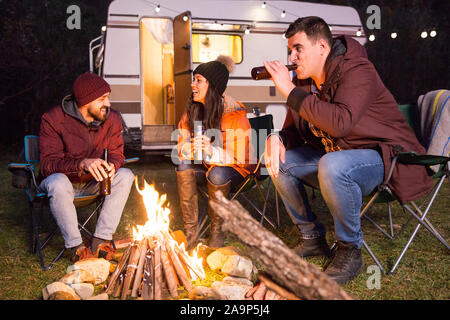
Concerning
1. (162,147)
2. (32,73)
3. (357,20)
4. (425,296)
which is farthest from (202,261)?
(32,73)

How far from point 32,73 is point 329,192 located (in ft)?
38.7

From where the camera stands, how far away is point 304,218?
9.32 feet

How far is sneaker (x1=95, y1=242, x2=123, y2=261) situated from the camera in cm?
279

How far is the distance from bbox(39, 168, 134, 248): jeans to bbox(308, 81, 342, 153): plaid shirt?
1348mm

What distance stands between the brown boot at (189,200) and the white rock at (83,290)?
38.1 inches

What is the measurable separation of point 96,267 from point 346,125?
1672 mm

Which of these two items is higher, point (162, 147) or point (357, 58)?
point (357, 58)

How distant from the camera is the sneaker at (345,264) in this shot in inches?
96.0

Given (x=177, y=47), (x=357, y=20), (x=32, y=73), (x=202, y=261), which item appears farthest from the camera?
(x=32, y=73)

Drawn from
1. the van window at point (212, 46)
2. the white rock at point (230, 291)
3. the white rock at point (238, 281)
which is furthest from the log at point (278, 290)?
the van window at point (212, 46)

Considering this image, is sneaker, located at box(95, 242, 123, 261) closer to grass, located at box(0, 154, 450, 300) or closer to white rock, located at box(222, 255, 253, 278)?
grass, located at box(0, 154, 450, 300)

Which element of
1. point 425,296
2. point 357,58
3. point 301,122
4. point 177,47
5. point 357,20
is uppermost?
point 357,20
